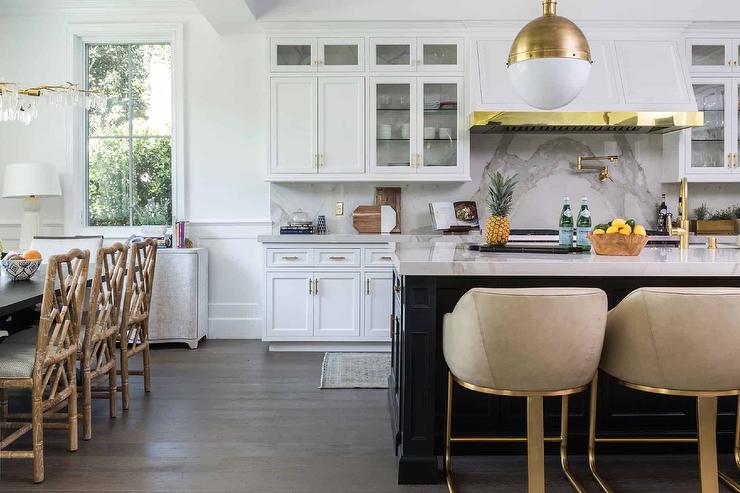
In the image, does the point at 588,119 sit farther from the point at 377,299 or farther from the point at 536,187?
the point at 377,299

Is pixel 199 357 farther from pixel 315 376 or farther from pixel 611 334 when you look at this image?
pixel 611 334

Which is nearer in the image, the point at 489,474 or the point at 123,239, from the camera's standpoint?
the point at 489,474

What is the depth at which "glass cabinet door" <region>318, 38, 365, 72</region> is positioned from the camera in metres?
4.64

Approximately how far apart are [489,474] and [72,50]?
4.68 metres

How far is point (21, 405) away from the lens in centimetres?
322

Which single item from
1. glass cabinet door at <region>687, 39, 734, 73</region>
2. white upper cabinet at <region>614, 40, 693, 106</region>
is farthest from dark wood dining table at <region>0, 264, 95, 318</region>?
glass cabinet door at <region>687, 39, 734, 73</region>

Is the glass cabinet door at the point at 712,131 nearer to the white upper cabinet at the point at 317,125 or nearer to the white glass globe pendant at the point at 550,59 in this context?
the white upper cabinet at the point at 317,125

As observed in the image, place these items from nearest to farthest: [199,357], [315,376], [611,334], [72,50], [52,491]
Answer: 1. [611,334]
2. [52,491]
3. [315,376]
4. [199,357]
5. [72,50]

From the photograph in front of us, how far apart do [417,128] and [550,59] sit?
2347mm

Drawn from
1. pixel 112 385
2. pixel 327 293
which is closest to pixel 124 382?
pixel 112 385

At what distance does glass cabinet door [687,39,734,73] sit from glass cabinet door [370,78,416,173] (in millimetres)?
2255

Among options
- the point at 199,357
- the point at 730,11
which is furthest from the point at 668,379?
the point at 730,11

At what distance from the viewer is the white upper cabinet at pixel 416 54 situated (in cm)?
464

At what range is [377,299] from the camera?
4.51 m
